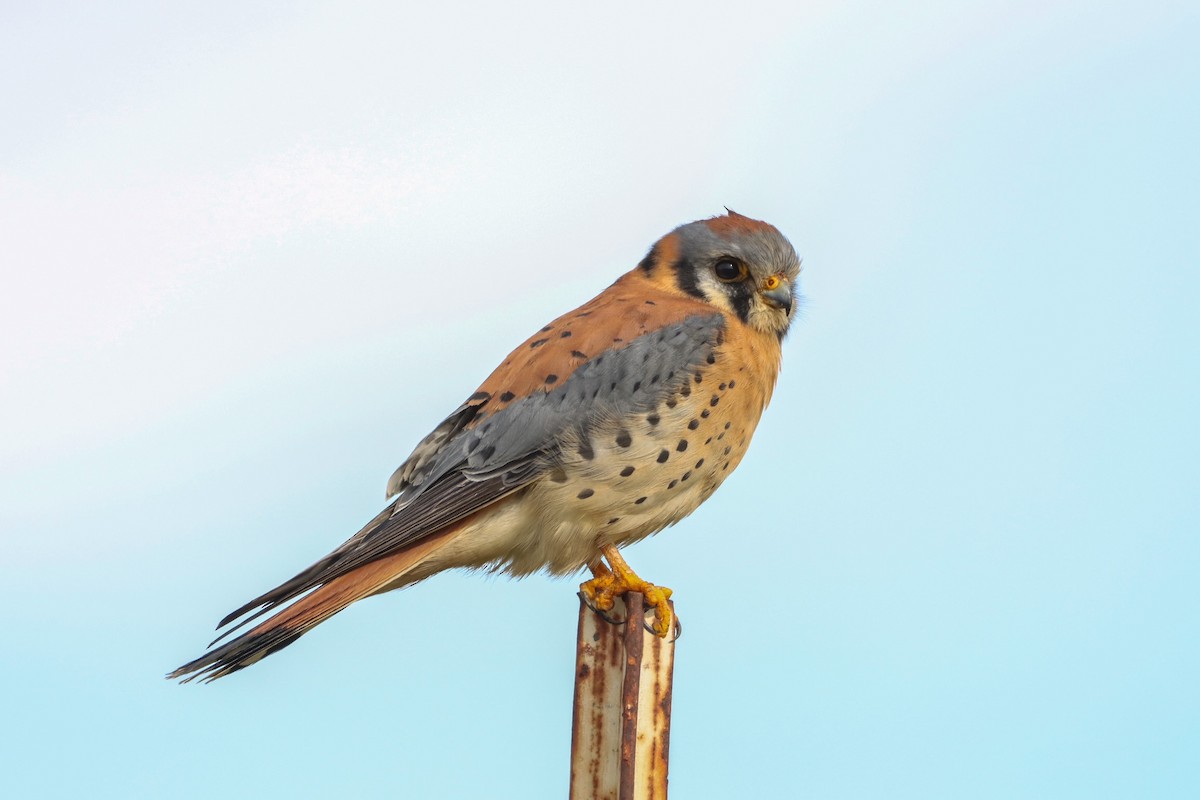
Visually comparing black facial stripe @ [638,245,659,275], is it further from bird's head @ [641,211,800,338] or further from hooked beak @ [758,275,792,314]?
hooked beak @ [758,275,792,314]

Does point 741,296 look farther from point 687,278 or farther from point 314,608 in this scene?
point 314,608

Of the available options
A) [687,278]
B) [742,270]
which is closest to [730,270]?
[742,270]

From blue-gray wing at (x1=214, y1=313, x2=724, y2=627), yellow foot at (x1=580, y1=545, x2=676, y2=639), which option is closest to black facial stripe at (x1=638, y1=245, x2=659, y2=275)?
blue-gray wing at (x1=214, y1=313, x2=724, y2=627)

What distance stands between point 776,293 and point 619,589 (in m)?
1.22

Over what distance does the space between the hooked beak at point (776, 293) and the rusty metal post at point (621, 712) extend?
1624 millimetres

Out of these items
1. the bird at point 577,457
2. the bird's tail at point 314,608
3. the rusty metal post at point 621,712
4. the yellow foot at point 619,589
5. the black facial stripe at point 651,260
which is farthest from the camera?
the black facial stripe at point 651,260

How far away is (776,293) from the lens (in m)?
4.34

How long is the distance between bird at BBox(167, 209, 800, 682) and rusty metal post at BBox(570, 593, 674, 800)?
0.53m

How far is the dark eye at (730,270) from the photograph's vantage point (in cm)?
438

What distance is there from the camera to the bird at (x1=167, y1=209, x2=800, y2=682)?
3643mm

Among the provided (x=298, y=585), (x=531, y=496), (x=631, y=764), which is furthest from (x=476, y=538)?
(x=631, y=764)

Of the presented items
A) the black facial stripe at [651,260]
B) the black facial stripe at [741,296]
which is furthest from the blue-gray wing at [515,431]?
the black facial stripe at [651,260]

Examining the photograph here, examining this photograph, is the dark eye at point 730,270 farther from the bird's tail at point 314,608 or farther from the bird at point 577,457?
the bird's tail at point 314,608

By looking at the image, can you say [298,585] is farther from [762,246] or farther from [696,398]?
[762,246]
